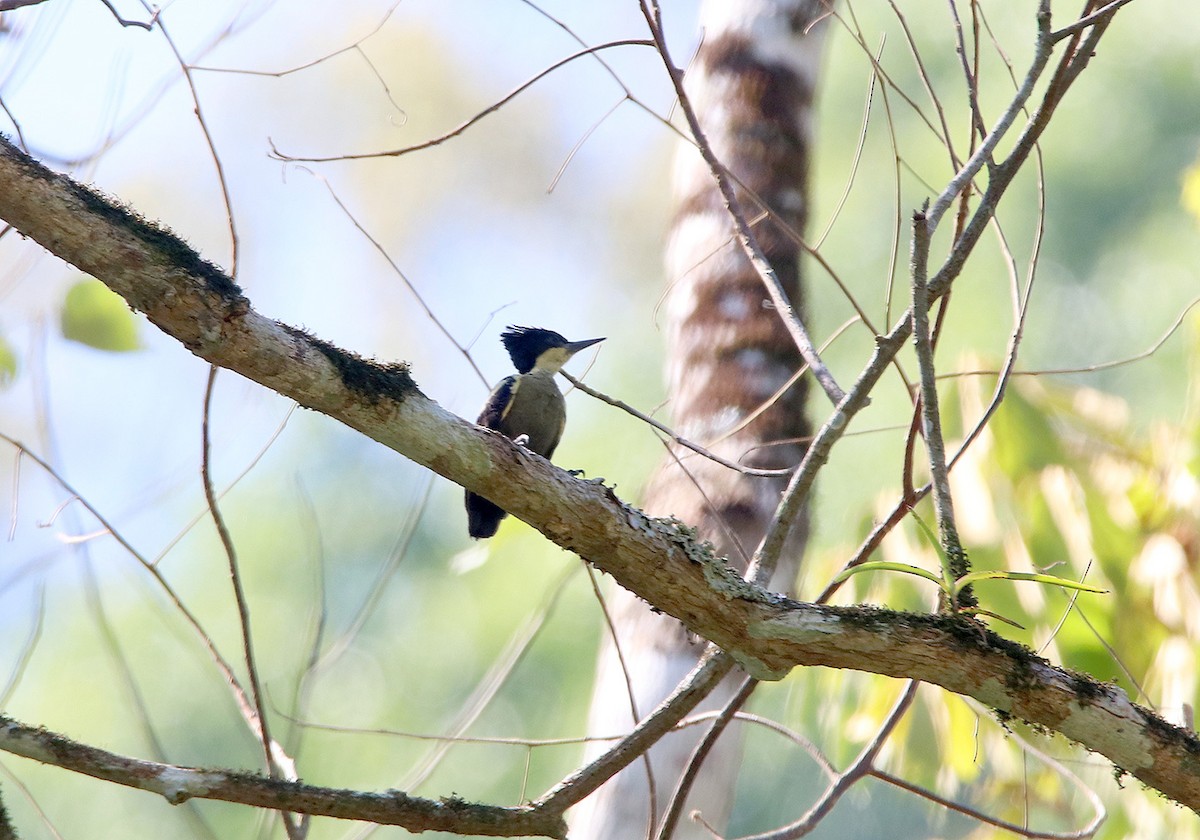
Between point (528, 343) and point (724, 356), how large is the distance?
934 mm

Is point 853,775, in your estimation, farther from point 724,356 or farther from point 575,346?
point 575,346

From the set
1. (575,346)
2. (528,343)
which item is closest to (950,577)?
(575,346)

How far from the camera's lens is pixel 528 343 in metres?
4.95

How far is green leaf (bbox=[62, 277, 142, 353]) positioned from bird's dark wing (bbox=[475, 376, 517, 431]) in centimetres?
186

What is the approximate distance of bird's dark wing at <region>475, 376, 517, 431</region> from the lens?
14.5ft

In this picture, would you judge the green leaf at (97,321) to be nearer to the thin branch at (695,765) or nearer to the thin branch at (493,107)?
the thin branch at (493,107)

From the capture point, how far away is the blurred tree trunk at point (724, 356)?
3.95 m

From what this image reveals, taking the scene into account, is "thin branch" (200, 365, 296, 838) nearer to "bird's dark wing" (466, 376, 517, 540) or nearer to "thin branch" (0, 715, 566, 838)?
"thin branch" (0, 715, 566, 838)

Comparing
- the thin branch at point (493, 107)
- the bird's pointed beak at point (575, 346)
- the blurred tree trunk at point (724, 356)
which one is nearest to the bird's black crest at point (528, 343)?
the bird's pointed beak at point (575, 346)

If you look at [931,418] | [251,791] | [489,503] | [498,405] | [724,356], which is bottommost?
[251,791]

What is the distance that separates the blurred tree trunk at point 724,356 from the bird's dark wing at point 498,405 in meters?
0.63

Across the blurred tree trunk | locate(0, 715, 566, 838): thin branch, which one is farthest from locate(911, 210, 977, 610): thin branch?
the blurred tree trunk

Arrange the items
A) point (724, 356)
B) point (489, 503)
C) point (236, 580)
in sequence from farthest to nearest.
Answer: point (724, 356) < point (489, 503) < point (236, 580)

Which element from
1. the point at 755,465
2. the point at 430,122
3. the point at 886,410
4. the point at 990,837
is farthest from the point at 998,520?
the point at 430,122
